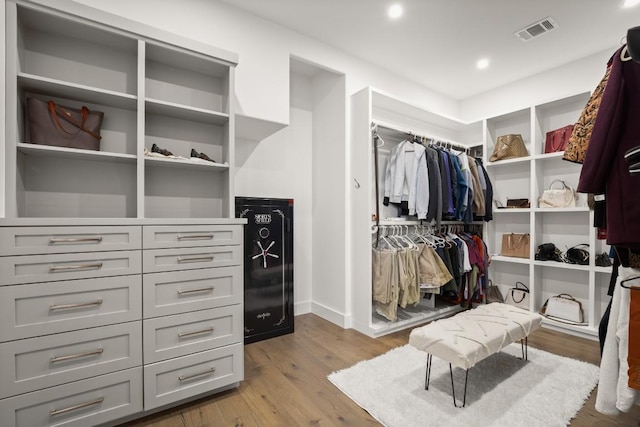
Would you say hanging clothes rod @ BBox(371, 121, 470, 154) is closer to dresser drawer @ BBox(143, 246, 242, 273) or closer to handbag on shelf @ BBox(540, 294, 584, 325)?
dresser drawer @ BBox(143, 246, 242, 273)

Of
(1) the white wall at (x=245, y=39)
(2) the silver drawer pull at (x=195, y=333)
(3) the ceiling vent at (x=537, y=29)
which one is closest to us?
(2) the silver drawer pull at (x=195, y=333)

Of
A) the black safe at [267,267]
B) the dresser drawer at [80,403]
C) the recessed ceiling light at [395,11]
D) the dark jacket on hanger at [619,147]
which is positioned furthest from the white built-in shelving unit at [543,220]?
the dresser drawer at [80,403]

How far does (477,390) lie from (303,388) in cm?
114

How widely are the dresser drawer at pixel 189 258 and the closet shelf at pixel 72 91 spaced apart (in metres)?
0.95

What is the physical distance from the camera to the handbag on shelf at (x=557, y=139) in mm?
3123

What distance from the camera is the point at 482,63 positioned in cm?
339

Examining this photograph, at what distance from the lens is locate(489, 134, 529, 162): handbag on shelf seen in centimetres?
352

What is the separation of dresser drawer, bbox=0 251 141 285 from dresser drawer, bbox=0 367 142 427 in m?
Result: 0.53

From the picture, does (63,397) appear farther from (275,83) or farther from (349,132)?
(349,132)

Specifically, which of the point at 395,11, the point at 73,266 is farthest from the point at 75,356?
the point at 395,11

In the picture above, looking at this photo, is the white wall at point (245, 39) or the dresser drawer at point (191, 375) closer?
the dresser drawer at point (191, 375)

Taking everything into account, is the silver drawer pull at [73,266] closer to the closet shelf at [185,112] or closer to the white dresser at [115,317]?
the white dresser at [115,317]

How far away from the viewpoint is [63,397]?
149cm

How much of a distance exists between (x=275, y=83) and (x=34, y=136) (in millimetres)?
1623
